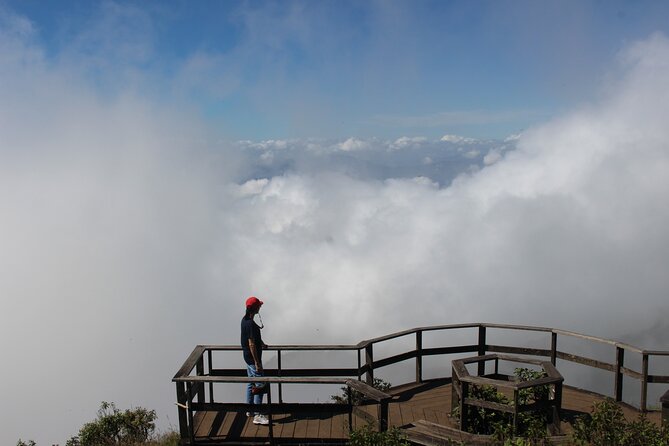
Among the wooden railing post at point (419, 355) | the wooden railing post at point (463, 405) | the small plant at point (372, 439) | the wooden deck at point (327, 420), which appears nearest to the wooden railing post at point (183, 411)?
the wooden deck at point (327, 420)

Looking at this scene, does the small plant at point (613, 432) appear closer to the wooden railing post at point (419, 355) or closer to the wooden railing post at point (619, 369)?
the wooden railing post at point (619, 369)


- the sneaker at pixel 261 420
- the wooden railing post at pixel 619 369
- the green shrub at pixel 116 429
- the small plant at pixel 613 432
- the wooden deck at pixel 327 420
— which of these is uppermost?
the small plant at pixel 613 432

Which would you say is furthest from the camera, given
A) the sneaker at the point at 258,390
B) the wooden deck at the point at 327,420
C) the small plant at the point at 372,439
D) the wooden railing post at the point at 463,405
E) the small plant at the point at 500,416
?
the sneaker at the point at 258,390

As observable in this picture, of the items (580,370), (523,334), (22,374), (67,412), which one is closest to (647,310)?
(523,334)

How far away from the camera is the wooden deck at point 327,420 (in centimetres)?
913

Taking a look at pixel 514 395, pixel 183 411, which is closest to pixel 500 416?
pixel 514 395

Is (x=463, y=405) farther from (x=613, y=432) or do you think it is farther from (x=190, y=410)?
(x=190, y=410)

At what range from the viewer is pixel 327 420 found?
9.69 meters

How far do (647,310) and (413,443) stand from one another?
205 m

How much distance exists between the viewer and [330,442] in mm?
8969

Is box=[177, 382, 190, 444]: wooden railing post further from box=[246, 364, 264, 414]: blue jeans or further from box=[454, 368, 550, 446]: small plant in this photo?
box=[454, 368, 550, 446]: small plant

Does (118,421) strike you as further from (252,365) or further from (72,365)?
(72,365)

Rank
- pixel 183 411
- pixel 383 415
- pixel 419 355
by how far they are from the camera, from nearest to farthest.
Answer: pixel 383 415
pixel 183 411
pixel 419 355

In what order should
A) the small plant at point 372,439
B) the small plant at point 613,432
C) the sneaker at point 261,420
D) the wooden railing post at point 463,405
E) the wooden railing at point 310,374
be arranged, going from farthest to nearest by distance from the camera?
the sneaker at point 261,420
the wooden railing at point 310,374
the wooden railing post at point 463,405
the small plant at point 372,439
the small plant at point 613,432
